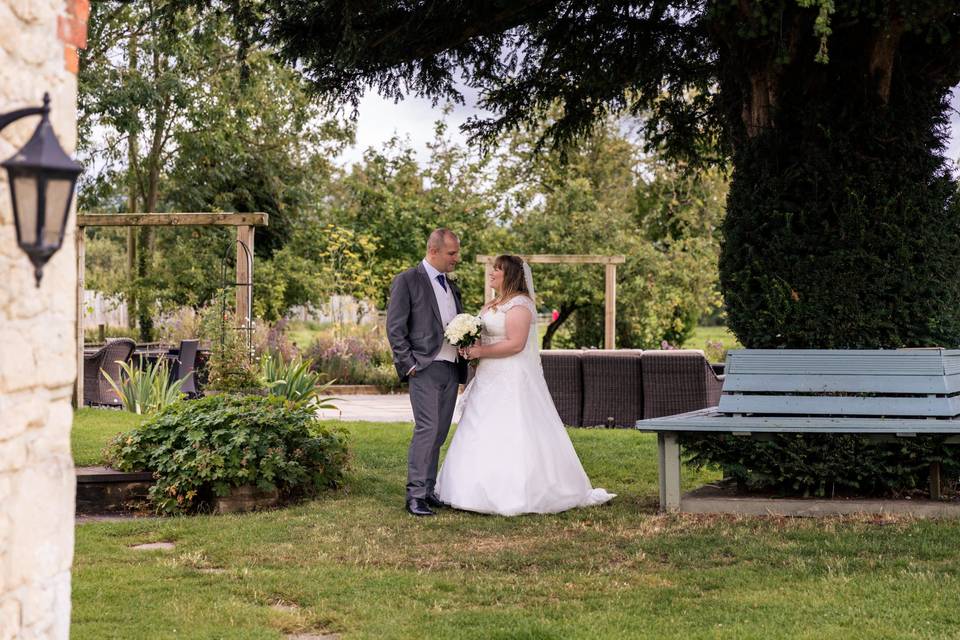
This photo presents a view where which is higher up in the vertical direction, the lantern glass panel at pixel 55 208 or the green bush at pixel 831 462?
the lantern glass panel at pixel 55 208

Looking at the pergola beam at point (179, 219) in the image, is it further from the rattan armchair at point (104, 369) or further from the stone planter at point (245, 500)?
the stone planter at point (245, 500)

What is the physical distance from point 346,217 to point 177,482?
→ 18.8 meters

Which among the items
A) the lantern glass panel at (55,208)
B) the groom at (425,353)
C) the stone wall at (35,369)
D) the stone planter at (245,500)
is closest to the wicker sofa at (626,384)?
the groom at (425,353)

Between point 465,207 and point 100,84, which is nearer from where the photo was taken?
point 100,84

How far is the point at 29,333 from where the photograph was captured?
3.58 meters

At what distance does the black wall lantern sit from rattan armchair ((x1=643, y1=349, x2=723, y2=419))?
10152mm

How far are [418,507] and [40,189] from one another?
5.04 m

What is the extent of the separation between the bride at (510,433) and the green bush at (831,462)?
3.30 feet

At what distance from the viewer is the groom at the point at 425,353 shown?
8.07 metres

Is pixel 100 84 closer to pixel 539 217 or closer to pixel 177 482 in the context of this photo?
pixel 539 217

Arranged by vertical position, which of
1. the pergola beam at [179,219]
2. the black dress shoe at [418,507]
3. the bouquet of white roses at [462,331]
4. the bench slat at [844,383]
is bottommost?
the black dress shoe at [418,507]

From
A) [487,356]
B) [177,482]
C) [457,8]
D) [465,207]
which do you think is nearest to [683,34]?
[457,8]

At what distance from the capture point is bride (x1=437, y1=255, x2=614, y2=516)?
26.3 feet

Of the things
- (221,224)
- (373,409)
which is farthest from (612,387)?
(221,224)
